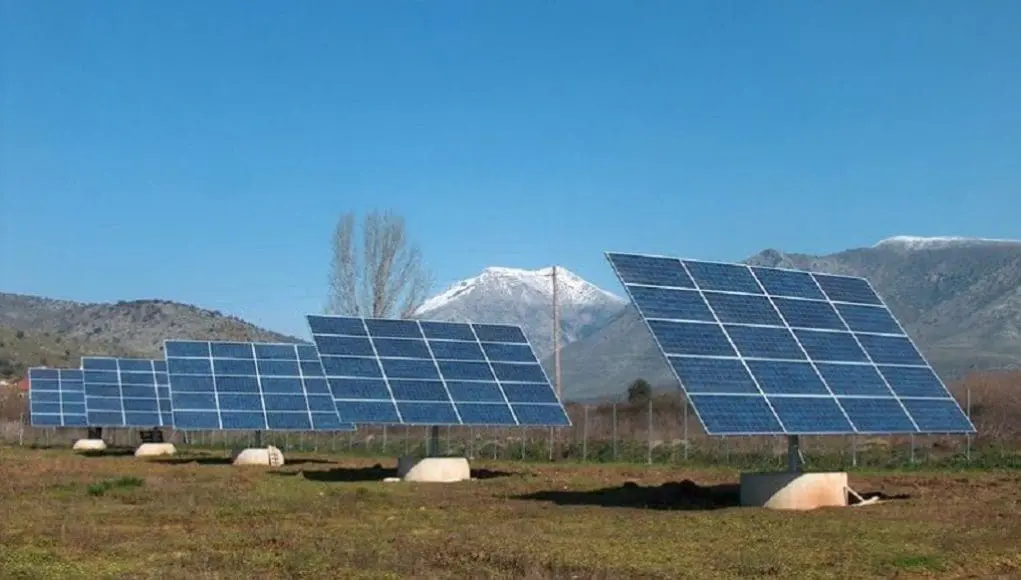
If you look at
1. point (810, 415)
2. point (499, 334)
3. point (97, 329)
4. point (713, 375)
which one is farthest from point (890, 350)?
point (97, 329)

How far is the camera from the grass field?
537 inches

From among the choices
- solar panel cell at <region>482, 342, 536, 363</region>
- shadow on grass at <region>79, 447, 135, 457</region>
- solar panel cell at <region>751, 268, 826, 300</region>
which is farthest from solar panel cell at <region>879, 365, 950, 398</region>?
shadow on grass at <region>79, 447, 135, 457</region>

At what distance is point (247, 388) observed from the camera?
40.2 metres

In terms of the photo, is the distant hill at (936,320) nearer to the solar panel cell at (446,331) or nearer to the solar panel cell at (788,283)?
the solar panel cell at (446,331)

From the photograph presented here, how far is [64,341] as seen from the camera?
128125 millimetres

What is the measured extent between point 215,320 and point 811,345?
132193 mm

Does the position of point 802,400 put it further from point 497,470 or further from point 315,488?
point 497,470

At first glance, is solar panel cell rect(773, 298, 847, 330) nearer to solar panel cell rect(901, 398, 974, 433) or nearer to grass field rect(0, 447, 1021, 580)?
solar panel cell rect(901, 398, 974, 433)

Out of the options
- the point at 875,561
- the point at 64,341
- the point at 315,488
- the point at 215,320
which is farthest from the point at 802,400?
the point at 215,320

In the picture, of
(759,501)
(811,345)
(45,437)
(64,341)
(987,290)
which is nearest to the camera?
(759,501)

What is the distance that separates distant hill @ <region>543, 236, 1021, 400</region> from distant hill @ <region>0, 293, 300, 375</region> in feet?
123

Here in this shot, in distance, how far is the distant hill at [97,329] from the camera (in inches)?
4621

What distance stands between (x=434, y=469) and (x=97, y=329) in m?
133

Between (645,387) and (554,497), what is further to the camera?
(645,387)
